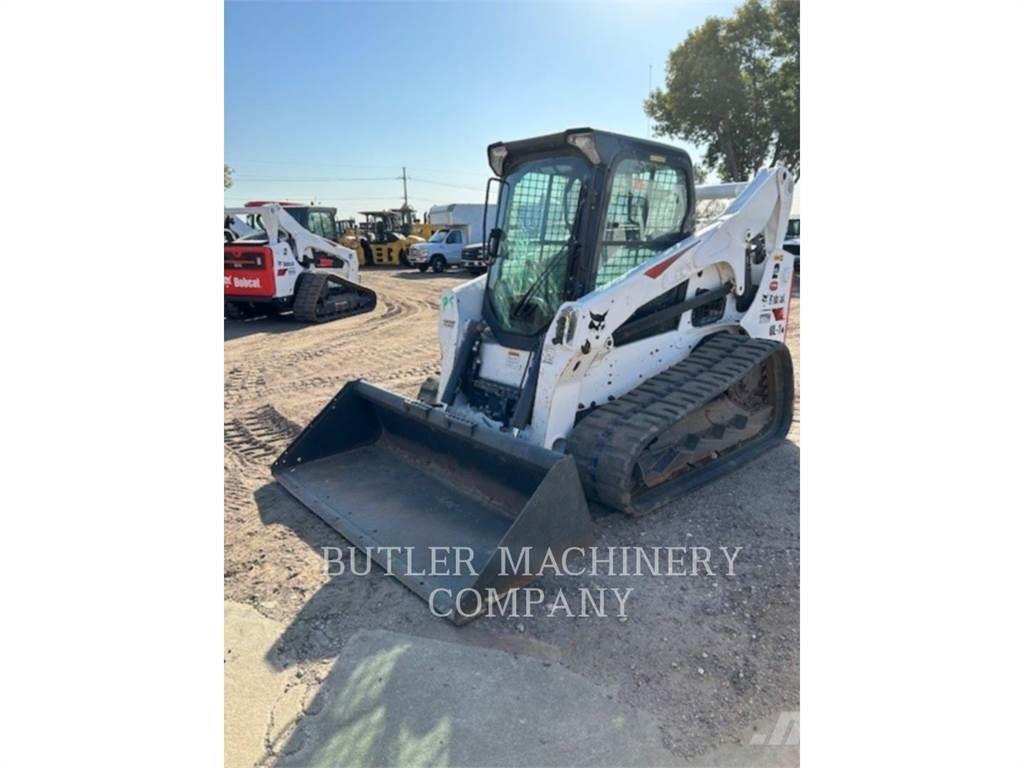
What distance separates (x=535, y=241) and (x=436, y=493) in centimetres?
178

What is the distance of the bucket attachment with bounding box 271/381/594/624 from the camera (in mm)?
2863

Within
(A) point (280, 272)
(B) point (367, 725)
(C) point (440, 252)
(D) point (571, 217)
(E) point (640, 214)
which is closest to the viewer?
(B) point (367, 725)

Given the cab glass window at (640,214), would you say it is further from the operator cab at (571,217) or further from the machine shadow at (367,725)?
the machine shadow at (367,725)

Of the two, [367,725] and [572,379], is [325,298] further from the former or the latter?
[367,725]

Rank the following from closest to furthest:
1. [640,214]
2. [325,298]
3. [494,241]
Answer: [640,214] → [494,241] → [325,298]

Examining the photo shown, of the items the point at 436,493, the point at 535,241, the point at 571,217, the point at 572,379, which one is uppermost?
the point at 571,217

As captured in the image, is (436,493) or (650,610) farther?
(436,493)

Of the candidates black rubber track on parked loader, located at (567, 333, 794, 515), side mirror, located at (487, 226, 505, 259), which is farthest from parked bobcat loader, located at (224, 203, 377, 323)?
black rubber track on parked loader, located at (567, 333, 794, 515)

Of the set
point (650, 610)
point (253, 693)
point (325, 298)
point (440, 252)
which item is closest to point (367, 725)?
point (253, 693)

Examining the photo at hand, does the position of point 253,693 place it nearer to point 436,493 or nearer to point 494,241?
point 436,493

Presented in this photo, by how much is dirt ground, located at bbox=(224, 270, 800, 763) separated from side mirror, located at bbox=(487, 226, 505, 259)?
6.58 feet

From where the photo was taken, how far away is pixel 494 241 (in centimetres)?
461

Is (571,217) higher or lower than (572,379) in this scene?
higher

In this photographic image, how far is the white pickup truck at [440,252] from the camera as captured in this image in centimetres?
2194
